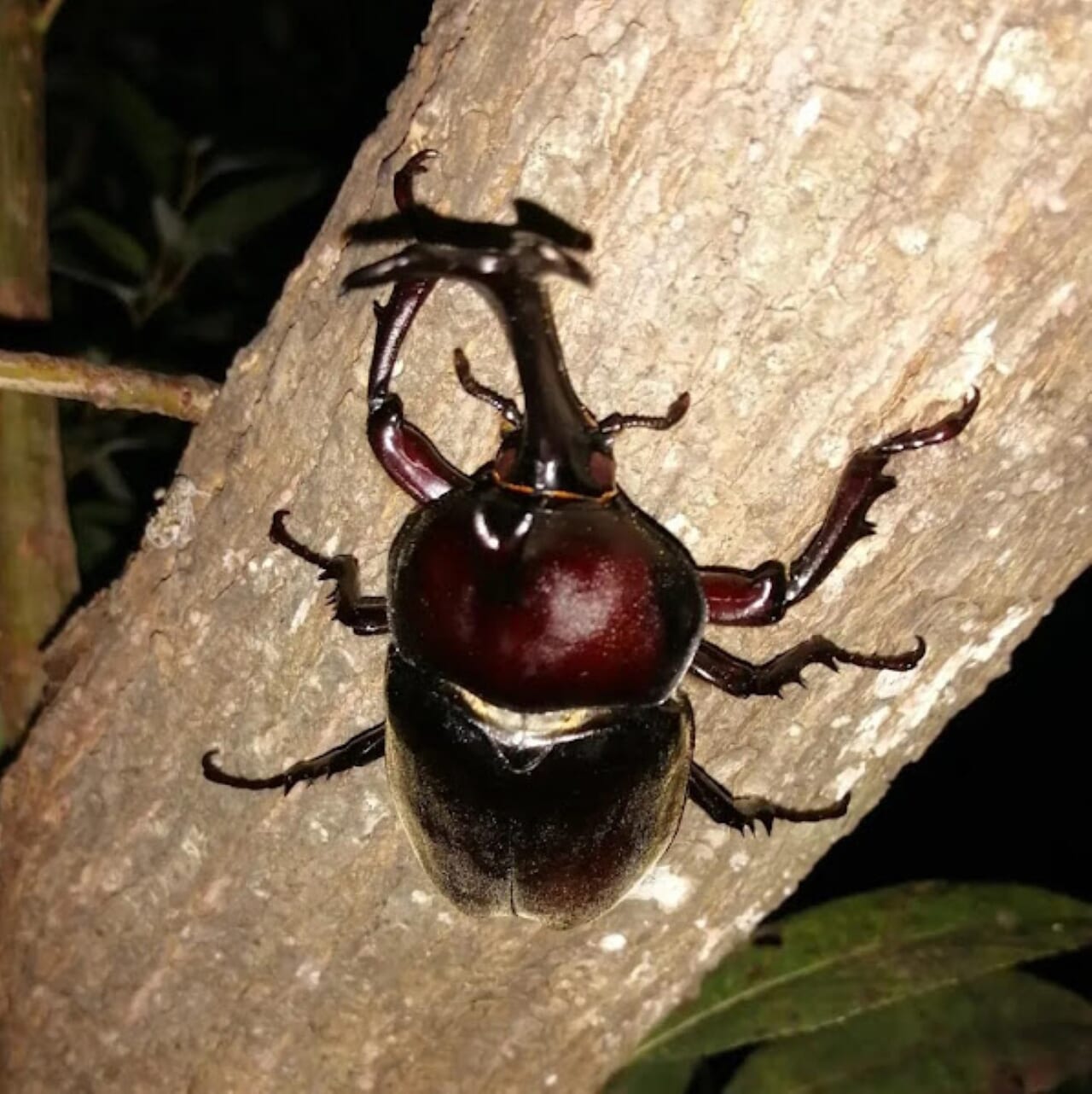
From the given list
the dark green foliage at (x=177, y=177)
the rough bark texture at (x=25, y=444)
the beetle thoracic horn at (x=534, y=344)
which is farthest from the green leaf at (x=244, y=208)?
the beetle thoracic horn at (x=534, y=344)

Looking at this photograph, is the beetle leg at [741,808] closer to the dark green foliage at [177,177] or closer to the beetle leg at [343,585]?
the beetle leg at [343,585]

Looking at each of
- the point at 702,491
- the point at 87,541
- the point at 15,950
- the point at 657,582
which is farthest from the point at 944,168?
the point at 87,541

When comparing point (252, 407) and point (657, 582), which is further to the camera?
point (252, 407)

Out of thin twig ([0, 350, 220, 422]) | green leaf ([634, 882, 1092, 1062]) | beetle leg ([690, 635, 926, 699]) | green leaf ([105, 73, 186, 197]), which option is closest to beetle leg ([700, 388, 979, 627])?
beetle leg ([690, 635, 926, 699])

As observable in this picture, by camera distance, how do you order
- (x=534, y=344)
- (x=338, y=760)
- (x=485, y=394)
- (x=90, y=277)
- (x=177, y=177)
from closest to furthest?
(x=534, y=344)
(x=485, y=394)
(x=338, y=760)
(x=90, y=277)
(x=177, y=177)

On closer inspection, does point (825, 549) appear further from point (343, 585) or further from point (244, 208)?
point (244, 208)

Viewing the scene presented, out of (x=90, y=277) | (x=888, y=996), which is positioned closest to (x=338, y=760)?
(x=888, y=996)

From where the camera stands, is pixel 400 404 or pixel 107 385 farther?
pixel 107 385

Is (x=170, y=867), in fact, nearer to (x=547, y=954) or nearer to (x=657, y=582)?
(x=547, y=954)
